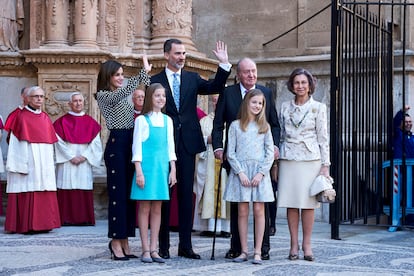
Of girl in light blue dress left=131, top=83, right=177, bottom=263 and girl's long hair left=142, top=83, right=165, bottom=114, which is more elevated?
girl's long hair left=142, top=83, right=165, bottom=114

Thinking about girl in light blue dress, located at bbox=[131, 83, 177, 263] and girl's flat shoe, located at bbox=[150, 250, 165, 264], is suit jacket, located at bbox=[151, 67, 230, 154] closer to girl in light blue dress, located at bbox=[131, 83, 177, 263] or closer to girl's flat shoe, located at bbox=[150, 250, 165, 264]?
girl in light blue dress, located at bbox=[131, 83, 177, 263]

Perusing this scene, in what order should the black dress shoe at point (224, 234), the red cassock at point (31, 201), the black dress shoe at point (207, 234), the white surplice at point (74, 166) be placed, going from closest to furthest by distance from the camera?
the red cassock at point (31, 201) < the black dress shoe at point (224, 234) < the black dress shoe at point (207, 234) < the white surplice at point (74, 166)

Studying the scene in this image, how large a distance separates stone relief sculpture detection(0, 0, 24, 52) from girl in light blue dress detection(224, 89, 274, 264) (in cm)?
505

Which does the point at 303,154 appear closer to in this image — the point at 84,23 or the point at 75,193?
the point at 75,193

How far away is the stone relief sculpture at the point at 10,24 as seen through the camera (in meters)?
11.2

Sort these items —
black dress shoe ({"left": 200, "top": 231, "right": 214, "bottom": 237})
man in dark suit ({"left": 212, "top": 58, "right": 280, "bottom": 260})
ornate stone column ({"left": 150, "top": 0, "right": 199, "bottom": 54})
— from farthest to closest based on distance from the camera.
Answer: ornate stone column ({"left": 150, "top": 0, "right": 199, "bottom": 54}) < black dress shoe ({"left": 200, "top": 231, "right": 214, "bottom": 237}) < man in dark suit ({"left": 212, "top": 58, "right": 280, "bottom": 260})

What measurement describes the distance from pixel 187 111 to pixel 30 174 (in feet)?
9.85

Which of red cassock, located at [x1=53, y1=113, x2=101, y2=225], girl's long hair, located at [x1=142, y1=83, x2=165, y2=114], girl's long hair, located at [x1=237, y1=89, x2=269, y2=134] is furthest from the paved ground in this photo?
girl's long hair, located at [x1=142, y1=83, x2=165, y2=114]

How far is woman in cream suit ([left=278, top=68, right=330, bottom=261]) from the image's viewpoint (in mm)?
7301

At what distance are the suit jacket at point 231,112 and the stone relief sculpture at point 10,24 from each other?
4.68 metres

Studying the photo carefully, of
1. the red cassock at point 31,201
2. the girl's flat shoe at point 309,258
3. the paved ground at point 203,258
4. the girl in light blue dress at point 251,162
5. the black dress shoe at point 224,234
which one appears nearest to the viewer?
the paved ground at point 203,258

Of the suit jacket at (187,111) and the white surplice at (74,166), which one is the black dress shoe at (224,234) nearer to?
the white surplice at (74,166)

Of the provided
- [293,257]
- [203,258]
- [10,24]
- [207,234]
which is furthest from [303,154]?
[10,24]

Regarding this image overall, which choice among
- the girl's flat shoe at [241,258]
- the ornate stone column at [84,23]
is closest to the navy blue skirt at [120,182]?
the girl's flat shoe at [241,258]
